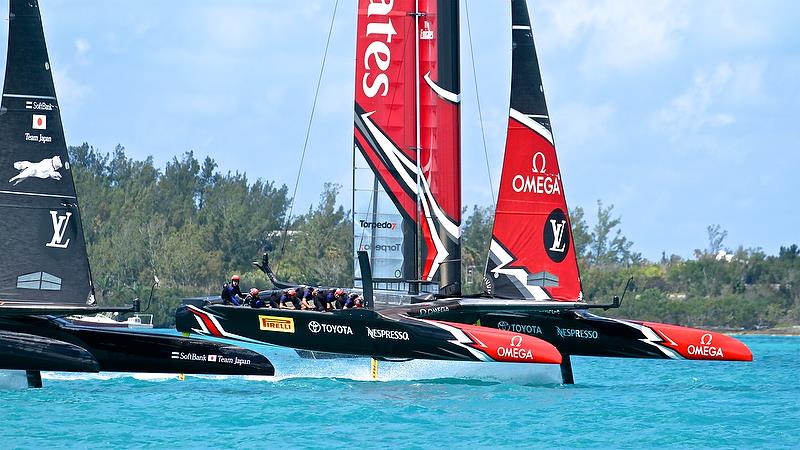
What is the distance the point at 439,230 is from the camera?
2611cm

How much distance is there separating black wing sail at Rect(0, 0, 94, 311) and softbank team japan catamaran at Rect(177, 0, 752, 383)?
2.92 m

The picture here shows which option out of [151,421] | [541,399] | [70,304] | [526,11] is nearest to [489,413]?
[541,399]

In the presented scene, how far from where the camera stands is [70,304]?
2075cm

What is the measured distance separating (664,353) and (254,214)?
177 feet

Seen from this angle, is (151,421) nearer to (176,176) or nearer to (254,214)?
(254,214)

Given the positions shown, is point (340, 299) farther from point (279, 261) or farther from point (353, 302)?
point (279, 261)

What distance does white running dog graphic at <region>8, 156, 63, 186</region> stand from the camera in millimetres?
20688

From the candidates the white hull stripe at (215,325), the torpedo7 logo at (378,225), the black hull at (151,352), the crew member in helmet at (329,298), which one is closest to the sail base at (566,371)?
the torpedo7 logo at (378,225)

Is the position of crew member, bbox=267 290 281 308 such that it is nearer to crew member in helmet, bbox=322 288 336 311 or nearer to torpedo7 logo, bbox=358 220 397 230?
crew member in helmet, bbox=322 288 336 311

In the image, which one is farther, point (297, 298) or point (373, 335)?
point (297, 298)

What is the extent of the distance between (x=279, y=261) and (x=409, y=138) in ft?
158

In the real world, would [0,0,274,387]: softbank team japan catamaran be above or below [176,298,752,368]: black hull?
above

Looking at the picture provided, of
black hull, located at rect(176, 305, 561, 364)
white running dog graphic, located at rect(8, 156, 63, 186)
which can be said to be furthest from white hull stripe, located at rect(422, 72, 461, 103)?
white running dog graphic, located at rect(8, 156, 63, 186)

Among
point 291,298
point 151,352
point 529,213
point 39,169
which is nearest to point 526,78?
point 529,213
